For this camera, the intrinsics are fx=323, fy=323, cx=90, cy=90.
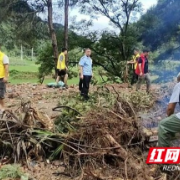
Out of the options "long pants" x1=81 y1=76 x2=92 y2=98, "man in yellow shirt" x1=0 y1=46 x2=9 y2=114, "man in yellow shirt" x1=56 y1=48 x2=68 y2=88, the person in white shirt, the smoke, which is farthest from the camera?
the smoke

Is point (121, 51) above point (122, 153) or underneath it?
above

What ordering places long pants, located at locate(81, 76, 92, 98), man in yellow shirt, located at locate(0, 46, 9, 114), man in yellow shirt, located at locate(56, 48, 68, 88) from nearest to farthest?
man in yellow shirt, located at locate(0, 46, 9, 114) < long pants, located at locate(81, 76, 92, 98) < man in yellow shirt, located at locate(56, 48, 68, 88)

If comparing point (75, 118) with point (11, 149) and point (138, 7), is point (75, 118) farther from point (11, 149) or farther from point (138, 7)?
point (138, 7)

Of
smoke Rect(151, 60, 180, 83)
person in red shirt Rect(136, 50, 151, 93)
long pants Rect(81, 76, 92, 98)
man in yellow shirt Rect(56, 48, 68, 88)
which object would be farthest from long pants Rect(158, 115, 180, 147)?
smoke Rect(151, 60, 180, 83)

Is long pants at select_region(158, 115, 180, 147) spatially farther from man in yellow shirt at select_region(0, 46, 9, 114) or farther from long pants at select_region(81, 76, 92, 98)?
long pants at select_region(81, 76, 92, 98)

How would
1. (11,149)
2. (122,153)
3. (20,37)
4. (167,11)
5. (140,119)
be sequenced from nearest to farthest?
1. (122,153)
2. (11,149)
3. (140,119)
4. (167,11)
5. (20,37)

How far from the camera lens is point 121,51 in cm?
1750

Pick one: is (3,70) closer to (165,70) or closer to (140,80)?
(140,80)

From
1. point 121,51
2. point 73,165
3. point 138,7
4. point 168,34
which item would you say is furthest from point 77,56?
point 73,165

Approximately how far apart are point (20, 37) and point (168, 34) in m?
7.26

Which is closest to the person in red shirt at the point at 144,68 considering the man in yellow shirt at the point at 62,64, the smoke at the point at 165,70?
the man in yellow shirt at the point at 62,64

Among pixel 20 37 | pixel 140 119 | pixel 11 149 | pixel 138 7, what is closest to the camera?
pixel 11 149

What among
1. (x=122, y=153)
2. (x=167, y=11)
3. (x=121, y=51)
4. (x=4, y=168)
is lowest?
(x=4, y=168)

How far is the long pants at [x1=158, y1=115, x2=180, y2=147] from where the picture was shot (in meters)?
3.94
